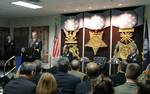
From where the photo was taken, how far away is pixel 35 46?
11734mm

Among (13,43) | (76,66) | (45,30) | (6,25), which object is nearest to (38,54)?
(45,30)

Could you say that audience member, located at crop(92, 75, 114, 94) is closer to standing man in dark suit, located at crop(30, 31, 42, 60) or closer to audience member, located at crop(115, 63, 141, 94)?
audience member, located at crop(115, 63, 141, 94)

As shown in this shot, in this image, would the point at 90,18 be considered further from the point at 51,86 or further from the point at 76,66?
the point at 51,86

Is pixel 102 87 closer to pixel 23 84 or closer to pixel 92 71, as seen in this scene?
pixel 23 84

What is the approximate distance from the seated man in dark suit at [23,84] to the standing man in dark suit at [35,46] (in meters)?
7.46

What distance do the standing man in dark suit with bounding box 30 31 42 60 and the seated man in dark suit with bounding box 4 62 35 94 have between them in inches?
294

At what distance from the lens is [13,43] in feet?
42.3

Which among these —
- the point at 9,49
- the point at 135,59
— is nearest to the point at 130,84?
the point at 135,59

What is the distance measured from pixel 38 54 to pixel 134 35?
4.09m

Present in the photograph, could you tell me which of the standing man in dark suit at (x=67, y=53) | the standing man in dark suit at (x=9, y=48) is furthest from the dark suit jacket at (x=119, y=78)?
the standing man in dark suit at (x=9, y=48)

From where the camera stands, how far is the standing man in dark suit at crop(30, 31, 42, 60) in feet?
35.0

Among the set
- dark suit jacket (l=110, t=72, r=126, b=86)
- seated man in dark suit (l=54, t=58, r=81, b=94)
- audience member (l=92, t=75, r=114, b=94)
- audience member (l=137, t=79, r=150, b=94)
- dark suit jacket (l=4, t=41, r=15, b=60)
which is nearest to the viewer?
audience member (l=137, t=79, r=150, b=94)

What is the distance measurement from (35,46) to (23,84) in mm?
A: 8845

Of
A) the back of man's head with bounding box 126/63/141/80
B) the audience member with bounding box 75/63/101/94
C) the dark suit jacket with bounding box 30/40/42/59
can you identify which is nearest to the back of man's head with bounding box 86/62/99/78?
the audience member with bounding box 75/63/101/94
